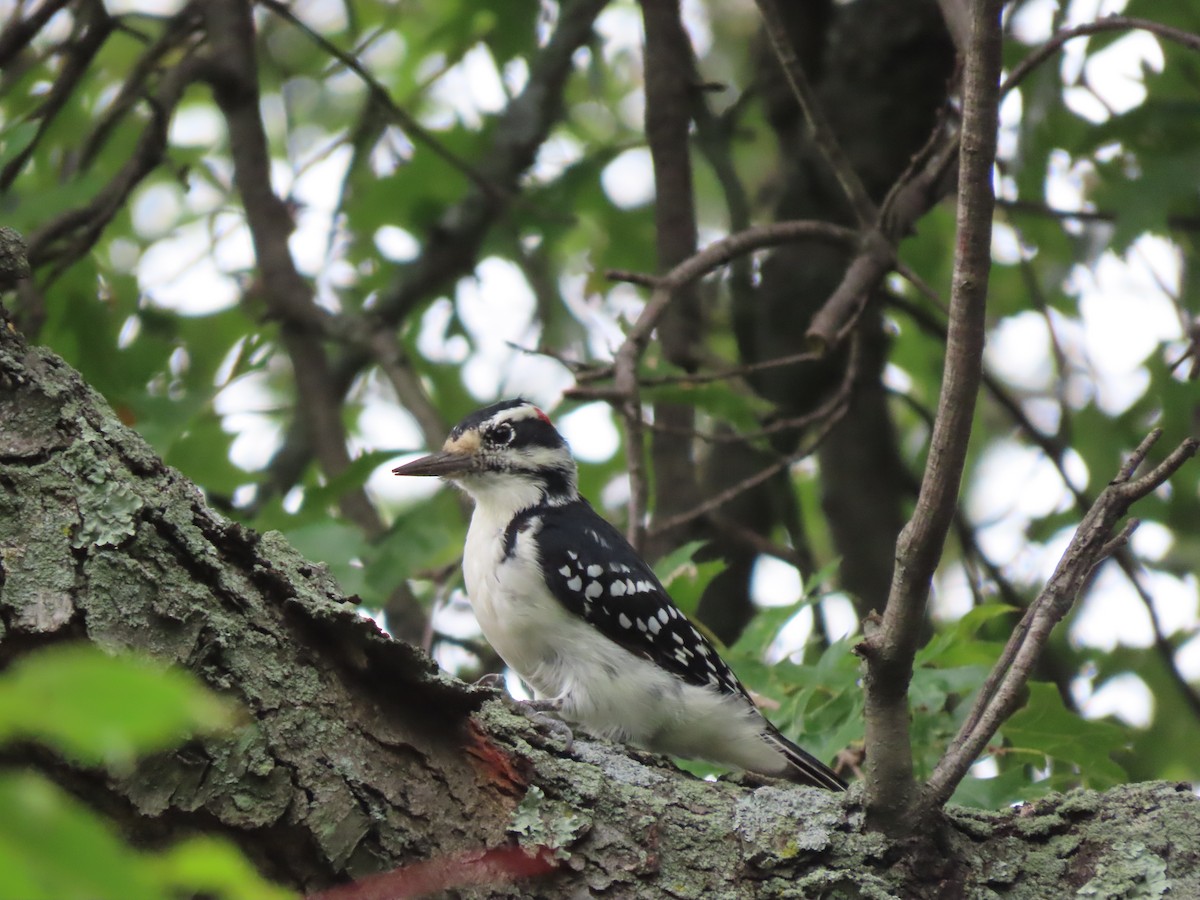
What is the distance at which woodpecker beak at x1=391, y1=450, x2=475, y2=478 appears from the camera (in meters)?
5.04

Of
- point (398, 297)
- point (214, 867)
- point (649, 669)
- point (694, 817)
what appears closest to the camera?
point (214, 867)

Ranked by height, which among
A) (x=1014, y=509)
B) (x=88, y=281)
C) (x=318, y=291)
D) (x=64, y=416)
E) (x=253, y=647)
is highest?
(x=1014, y=509)

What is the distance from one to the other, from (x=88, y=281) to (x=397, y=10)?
98.5 inches

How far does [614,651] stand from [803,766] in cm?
74

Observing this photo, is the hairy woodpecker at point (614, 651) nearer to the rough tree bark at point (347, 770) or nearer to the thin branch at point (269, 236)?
the thin branch at point (269, 236)

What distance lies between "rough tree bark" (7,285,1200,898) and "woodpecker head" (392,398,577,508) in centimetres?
229

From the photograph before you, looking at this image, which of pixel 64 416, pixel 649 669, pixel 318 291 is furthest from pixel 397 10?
pixel 64 416

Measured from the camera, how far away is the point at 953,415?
2.27 metres

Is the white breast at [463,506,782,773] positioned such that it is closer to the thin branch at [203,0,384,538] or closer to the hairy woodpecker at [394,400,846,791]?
the hairy woodpecker at [394,400,846,791]

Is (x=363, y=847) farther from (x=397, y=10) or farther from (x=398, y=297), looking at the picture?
(x=397, y=10)

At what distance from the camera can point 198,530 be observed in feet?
8.29

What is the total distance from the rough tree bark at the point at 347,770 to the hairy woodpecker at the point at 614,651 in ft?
4.82

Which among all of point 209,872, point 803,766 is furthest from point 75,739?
point 803,766

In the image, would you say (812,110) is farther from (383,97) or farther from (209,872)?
(209,872)
